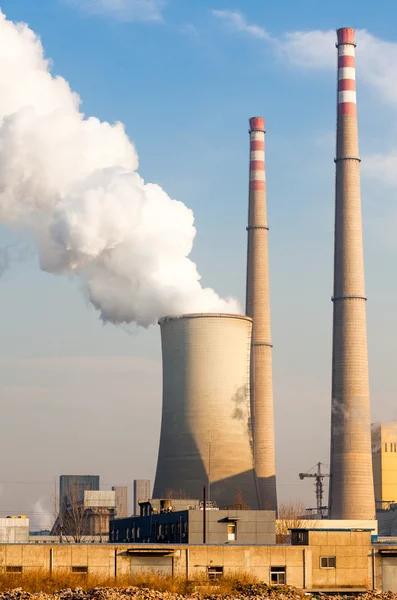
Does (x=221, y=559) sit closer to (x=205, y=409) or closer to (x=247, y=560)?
(x=247, y=560)

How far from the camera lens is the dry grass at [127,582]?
92.5 feet

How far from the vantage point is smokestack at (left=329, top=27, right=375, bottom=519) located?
56.2m

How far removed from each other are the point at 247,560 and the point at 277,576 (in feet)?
3.37

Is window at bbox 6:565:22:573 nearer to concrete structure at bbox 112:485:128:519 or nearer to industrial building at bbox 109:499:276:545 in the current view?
industrial building at bbox 109:499:276:545

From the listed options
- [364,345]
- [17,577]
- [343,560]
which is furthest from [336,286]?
[17,577]

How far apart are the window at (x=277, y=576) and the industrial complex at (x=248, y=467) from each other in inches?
1.5

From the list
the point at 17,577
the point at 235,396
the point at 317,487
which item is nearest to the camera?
the point at 17,577

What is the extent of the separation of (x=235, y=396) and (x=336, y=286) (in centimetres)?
1130

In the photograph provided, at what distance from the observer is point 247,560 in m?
30.3

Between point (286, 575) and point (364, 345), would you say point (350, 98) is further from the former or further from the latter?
point (286, 575)

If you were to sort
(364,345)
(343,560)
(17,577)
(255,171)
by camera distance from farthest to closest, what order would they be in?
(255,171) → (364,345) → (343,560) → (17,577)

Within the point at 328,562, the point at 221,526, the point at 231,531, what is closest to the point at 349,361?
the point at 231,531

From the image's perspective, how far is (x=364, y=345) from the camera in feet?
186

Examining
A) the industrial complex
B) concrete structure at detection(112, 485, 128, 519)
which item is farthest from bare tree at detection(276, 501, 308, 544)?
concrete structure at detection(112, 485, 128, 519)
